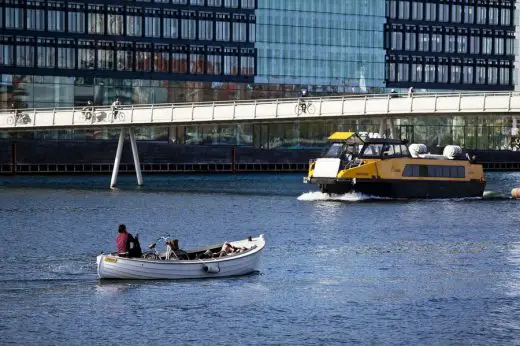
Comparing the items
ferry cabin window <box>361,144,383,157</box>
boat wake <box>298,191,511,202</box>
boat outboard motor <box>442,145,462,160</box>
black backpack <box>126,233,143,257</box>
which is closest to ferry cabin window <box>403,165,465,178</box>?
boat outboard motor <box>442,145,462,160</box>

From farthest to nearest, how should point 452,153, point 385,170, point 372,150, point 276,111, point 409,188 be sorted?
point 276,111, point 452,153, point 409,188, point 385,170, point 372,150

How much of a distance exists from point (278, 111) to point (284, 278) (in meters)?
68.1

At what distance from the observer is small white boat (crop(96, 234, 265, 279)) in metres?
70.9

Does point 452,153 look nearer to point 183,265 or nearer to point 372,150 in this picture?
point 372,150

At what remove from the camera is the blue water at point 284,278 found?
60969 mm

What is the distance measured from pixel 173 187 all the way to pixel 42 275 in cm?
8106

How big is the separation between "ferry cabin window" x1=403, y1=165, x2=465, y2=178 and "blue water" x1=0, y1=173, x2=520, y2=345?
3.11m

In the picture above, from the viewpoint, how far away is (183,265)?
71625 millimetres

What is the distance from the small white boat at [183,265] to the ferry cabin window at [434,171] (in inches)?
2334

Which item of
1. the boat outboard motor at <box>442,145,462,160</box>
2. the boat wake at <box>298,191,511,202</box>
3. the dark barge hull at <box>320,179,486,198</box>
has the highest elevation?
the boat outboard motor at <box>442,145,462,160</box>

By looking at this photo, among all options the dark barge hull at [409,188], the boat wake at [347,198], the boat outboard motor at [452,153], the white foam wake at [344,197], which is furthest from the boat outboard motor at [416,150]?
the white foam wake at [344,197]

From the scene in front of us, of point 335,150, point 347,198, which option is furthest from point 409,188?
point 335,150

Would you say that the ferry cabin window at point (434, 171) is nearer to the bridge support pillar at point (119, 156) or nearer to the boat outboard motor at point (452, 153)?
the boat outboard motor at point (452, 153)

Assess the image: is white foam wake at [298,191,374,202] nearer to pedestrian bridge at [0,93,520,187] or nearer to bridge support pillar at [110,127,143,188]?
pedestrian bridge at [0,93,520,187]
